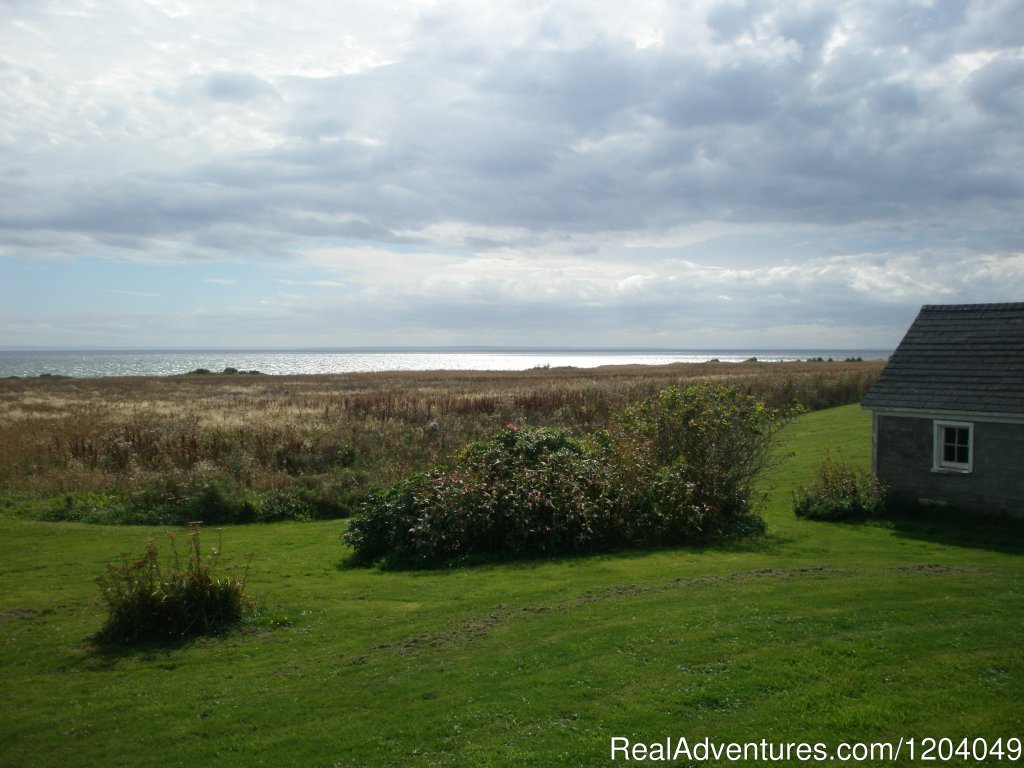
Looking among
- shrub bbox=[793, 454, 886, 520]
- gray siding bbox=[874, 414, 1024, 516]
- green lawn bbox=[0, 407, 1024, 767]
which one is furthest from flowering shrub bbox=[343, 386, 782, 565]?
gray siding bbox=[874, 414, 1024, 516]

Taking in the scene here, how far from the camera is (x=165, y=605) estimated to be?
29.7 ft

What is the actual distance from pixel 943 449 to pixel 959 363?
244 centimetres

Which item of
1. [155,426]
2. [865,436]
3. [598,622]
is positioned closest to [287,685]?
[598,622]

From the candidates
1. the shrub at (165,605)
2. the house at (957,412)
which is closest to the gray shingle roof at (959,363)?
the house at (957,412)

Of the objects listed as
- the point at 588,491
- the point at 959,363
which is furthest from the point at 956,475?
the point at 588,491

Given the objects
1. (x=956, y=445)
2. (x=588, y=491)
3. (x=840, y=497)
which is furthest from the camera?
(x=840, y=497)

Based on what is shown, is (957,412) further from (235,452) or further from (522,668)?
(235,452)

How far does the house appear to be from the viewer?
57.5 feet

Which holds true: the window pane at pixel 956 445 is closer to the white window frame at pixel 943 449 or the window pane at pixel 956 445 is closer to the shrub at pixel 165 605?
the white window frame at pixel 943 449

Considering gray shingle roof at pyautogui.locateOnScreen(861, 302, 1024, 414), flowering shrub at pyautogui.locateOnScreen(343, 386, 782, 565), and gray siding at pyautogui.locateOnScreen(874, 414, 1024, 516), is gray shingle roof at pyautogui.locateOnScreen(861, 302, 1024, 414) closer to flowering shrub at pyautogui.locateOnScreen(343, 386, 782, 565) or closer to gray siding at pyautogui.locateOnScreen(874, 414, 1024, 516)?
gray siding at pyautogui.locateOnScreen(874, 414, 1024, 516)

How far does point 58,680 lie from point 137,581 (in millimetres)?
1614

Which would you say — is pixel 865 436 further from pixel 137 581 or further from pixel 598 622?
pixel 137 581

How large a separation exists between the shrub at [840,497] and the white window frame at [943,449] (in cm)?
150

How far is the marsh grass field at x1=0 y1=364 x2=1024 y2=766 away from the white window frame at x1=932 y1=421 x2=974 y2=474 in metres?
4.24
